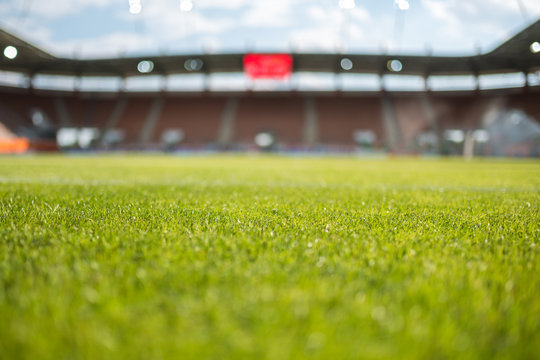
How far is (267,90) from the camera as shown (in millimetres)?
31547

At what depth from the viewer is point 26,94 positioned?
3111 centimetres

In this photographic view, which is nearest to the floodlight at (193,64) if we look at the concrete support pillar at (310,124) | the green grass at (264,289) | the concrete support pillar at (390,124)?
the concrete support pillar at (310,124)

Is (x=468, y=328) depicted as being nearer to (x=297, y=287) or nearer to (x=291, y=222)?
(x=297, y=287)

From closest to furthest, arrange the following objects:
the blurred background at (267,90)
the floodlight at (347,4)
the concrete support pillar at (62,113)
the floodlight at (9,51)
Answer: the floodlight at (9,51) < the floodlight at (347,4) < the blurred background at (267,90) < the concrete support pillar at (62,113)

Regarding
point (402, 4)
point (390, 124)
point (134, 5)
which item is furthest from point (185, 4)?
point (390, 124)

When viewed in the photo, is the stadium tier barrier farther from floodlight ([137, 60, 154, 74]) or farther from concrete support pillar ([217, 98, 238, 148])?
floodlight ([137, 60, 154, 74])

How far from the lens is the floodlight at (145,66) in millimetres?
30086

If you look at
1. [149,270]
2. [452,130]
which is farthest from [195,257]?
[452,130]

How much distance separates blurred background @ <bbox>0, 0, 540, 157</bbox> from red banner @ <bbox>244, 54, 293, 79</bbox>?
10cm

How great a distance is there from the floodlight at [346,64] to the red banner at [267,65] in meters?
5.29

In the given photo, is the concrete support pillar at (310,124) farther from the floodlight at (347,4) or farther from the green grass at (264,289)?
the green grass at (264,289)

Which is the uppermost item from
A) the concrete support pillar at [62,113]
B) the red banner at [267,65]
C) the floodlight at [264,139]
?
the red banner at [267,65]

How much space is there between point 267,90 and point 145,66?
42.1 ft

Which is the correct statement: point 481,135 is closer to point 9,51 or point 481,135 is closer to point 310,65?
point 310,65
